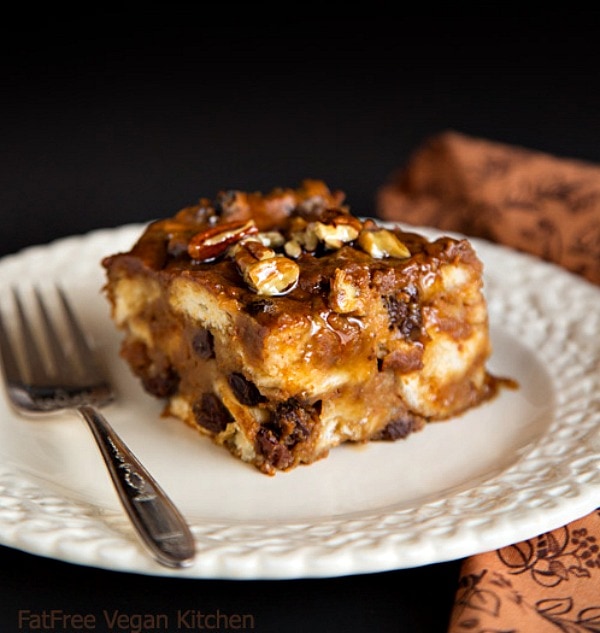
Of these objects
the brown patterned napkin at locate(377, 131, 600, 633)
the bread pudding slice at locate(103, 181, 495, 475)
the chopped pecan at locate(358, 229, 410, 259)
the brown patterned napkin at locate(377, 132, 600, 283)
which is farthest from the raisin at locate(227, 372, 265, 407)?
the brown patterned napkin at locate(377, 132, 600, 283)

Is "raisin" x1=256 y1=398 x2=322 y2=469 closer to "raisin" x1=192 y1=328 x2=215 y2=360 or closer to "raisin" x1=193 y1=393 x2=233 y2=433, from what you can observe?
"raisin" x1=193 y1=393 x2=233 y2=433

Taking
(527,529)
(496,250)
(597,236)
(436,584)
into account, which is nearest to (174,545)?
(436,584)

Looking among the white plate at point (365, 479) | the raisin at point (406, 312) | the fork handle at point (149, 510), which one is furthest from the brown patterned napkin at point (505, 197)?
the fork handle at point (149, 510)

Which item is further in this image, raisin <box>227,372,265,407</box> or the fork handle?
raisin <box>227,372,265,407</box>

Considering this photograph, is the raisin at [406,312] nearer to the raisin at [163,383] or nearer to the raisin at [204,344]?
the raisin at [204,344]

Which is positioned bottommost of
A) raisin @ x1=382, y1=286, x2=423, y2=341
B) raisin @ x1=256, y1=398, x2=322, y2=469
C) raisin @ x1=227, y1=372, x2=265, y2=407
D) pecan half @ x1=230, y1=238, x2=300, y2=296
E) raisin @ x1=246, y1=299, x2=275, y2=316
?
raisin @ x1=256, y1=398, x2=322, y2=469

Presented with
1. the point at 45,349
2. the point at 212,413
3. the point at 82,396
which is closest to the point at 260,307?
the point at 212,413

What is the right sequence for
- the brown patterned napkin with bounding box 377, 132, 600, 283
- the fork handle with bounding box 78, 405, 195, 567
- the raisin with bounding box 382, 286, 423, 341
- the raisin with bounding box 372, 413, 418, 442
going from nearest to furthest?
the fork handle with bounding box 78, 405, 195, 567
the raisin with bounding box 382, 286, 423, 341
the raisin with bounding box 372, 413, 418, 442
the brown patterned napkin with bounding box 377, 132, 600, 283

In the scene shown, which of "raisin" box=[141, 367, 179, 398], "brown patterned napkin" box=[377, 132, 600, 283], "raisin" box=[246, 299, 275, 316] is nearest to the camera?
"raisin" box=[246, 299, 275, 316]
